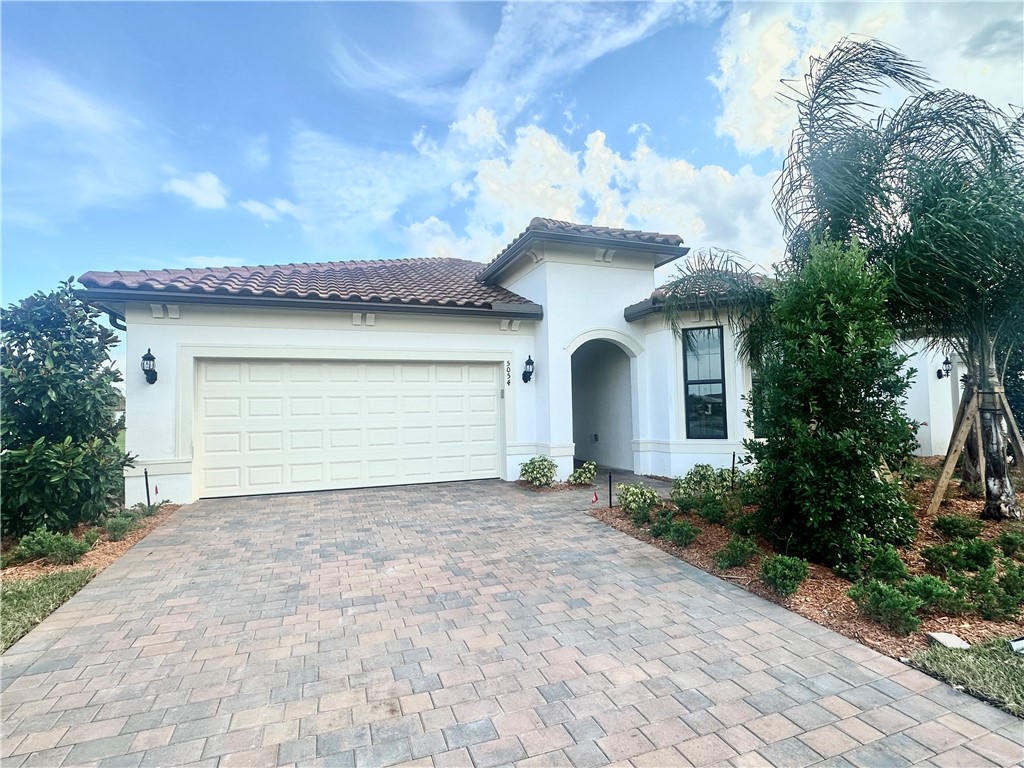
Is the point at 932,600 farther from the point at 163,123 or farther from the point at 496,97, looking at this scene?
the point at 163,123

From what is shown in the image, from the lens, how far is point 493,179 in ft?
47.4

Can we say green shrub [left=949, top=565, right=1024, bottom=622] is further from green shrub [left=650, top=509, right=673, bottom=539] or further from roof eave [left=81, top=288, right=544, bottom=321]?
roof eave [left=81, top=288, right=544, bottom=321]

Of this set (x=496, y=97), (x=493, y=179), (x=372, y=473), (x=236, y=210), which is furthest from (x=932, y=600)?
(x=236, y=210)

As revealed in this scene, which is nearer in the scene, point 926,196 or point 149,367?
point 926,196

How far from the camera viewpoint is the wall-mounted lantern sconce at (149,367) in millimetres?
7688

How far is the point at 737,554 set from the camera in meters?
4.66

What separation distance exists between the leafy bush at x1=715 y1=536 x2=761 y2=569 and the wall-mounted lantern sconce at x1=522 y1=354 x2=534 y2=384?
5.57m

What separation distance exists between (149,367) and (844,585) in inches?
381

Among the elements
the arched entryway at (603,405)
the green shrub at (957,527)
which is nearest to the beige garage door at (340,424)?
the arched entryway at (603,405)

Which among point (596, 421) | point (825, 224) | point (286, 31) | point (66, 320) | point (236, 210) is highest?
point (286, 31)

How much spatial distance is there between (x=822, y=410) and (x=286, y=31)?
1034cm

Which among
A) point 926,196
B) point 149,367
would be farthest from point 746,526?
point 149,367

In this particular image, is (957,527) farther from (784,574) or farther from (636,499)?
(636,499)

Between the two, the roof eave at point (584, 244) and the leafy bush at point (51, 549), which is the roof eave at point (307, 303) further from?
the leafy bush at point (51, 549)
